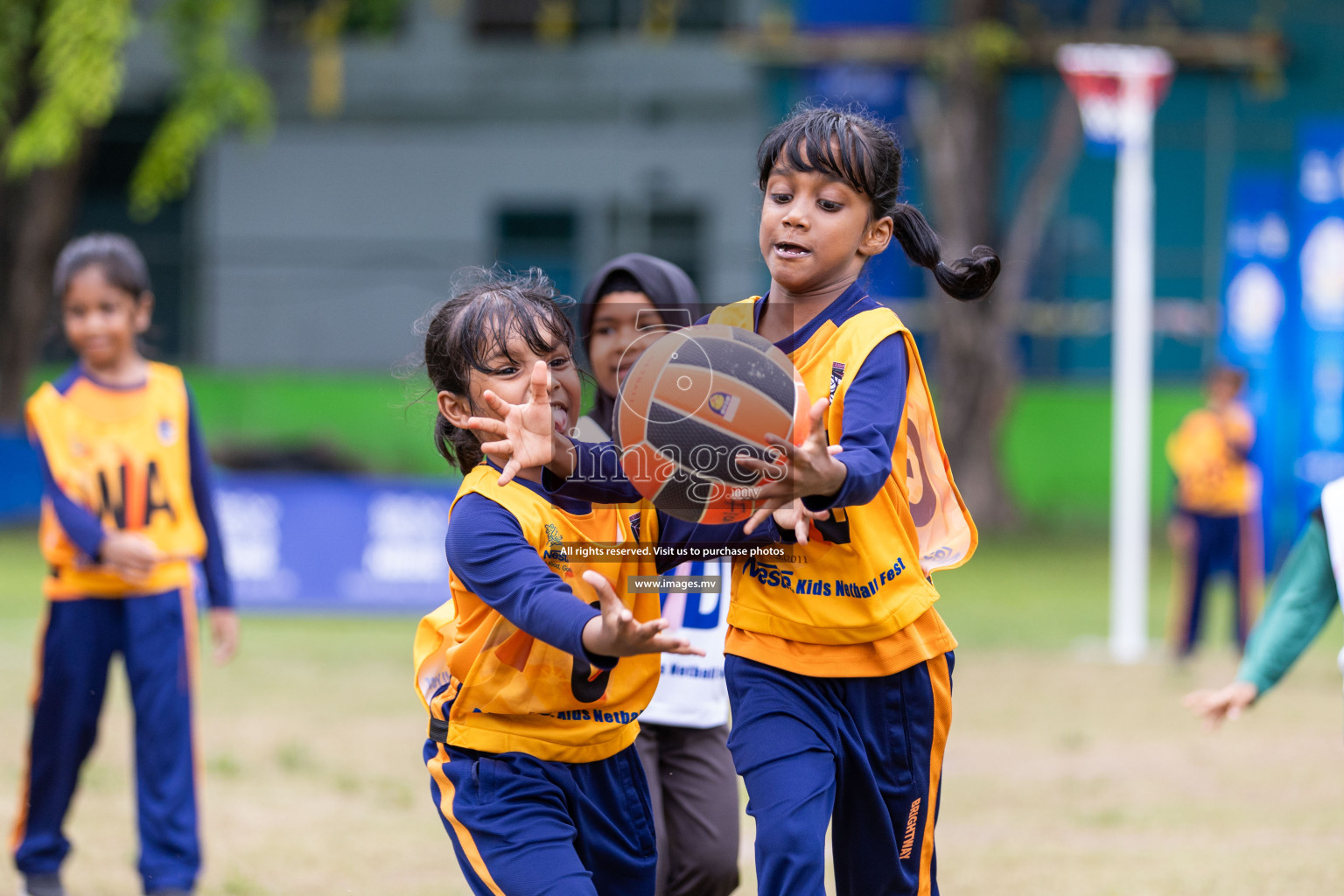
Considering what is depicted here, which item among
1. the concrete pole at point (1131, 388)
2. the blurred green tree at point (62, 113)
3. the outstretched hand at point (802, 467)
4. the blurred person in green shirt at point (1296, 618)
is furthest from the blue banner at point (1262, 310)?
the outstretched hand at point (802, 467)

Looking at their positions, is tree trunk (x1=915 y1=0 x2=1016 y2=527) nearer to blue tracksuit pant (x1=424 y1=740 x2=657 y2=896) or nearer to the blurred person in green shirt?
the blurred person in green shirt

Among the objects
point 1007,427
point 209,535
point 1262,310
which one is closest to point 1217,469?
point 1262,310

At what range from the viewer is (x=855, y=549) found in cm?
287

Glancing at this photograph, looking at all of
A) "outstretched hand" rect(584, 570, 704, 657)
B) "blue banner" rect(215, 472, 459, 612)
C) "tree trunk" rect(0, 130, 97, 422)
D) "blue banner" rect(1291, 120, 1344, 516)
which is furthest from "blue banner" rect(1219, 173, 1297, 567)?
"tree trunk" rect(0, 130, 97, 422)

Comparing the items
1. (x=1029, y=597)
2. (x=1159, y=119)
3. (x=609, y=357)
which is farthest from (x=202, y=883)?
(x=1159, y=119)

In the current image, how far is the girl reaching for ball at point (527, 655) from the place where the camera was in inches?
105

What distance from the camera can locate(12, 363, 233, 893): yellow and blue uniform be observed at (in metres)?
4.57

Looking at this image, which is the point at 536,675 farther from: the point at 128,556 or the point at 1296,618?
the point at 128,556

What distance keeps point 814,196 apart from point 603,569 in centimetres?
79

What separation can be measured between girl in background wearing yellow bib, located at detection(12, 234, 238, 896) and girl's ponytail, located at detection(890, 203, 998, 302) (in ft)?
8.76

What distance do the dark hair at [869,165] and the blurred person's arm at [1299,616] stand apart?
110 cm

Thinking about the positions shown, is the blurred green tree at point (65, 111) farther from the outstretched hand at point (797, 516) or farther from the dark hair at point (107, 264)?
the outstretched hand at point (797, 516)

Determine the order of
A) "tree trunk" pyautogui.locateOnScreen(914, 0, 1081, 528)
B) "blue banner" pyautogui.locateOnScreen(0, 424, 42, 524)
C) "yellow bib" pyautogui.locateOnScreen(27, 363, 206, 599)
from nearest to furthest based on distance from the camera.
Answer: "yellow bib" pyautogui.locateOnScreen(27, 363, 206, 599), "blue banner" pyautogui.locateOnScreen(0, 424, 42, 524), "tree trunk" pyautogui.locateOnScreen(914, 0, 1081, 528)

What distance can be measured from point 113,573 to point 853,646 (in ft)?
8.73
